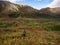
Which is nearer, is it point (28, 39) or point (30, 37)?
point (28, 39)

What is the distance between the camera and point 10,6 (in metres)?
180

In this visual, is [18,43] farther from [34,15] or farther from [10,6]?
[10,6]

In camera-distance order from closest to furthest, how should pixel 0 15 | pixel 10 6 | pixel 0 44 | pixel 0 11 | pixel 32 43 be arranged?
pixel 0 44
pixel 32 43
pixel 0 15
pixel 0 11
pixel 10 6

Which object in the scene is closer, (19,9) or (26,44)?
(26,44)

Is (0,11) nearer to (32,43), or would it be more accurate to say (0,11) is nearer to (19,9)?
(19,9)

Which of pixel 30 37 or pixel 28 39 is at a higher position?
pixel 28 39

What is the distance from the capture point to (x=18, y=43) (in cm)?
2000

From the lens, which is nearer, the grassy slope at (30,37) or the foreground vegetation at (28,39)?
the foreground vegetation at (28,39)

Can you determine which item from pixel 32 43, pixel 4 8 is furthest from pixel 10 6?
pixel 32 43

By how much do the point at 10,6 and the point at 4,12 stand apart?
608 inches

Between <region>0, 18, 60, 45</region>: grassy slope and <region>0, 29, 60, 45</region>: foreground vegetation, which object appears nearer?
<region>0, 29, 60, 45</region>: foreground vegetation

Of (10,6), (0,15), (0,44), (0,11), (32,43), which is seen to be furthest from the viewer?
(10,6)

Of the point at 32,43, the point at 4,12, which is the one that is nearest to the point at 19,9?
the point at 4,12

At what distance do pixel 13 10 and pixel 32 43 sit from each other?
15390cm
